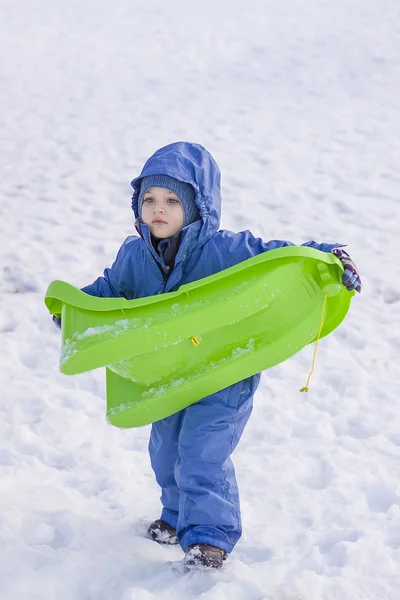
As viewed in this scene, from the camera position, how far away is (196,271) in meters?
2.59

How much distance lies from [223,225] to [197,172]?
3.59m

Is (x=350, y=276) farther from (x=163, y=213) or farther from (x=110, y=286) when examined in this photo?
(x=110, y=286)

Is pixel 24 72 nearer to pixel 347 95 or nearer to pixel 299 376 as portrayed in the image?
pixel 347 95

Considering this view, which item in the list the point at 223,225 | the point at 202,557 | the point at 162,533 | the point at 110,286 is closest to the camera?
the point at 202,557

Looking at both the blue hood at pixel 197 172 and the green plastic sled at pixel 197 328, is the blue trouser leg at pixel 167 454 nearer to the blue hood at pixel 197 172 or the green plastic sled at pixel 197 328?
the green plastic sled at pixel 197 328

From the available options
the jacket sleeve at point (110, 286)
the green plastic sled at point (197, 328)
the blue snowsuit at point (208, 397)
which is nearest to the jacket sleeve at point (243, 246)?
the blue snowsuit at point (208, 397)

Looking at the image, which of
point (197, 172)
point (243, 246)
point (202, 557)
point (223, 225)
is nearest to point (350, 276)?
point (243, 246)

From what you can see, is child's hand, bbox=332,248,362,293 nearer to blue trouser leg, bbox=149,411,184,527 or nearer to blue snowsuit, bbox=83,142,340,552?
blue snowsuit, bbox=83,142,340,552

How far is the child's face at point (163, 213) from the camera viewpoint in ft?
8.40

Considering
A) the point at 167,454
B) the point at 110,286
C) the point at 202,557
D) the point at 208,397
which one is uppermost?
the point at 110,286

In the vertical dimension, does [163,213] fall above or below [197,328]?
above

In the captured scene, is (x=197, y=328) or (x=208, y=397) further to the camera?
(x=208, y=397)

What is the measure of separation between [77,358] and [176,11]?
9642mm

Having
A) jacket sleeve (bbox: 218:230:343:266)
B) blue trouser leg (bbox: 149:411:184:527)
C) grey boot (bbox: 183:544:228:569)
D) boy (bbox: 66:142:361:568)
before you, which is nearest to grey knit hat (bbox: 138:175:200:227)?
boy (bbox: 66:142:361:568)
